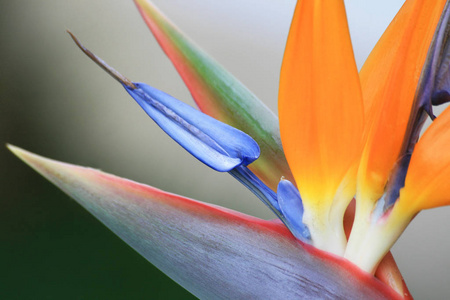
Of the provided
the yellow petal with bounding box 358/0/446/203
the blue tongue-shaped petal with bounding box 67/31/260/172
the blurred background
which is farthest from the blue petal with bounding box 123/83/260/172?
the blurred background

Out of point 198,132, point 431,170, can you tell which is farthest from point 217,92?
point 431,170

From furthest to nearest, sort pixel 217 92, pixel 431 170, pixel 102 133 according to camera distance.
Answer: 1. pixel 102 133
2. pixel 217 92
3. pixel 431 170

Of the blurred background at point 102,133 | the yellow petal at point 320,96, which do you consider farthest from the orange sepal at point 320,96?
the blurred background at point 102,133

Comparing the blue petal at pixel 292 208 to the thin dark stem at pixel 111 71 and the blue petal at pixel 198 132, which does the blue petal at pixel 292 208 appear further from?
the thin dark stem at pixel 111 71

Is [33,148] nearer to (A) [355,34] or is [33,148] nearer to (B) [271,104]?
(B) [271,104]

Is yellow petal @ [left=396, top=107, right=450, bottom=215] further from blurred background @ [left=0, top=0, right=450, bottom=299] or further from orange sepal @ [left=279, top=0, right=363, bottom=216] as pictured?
blurred background @ [left=0, top=0, right=450, bottom=299]

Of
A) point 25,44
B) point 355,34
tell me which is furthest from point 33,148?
point 355,34

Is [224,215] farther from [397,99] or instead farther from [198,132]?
[397,99]
